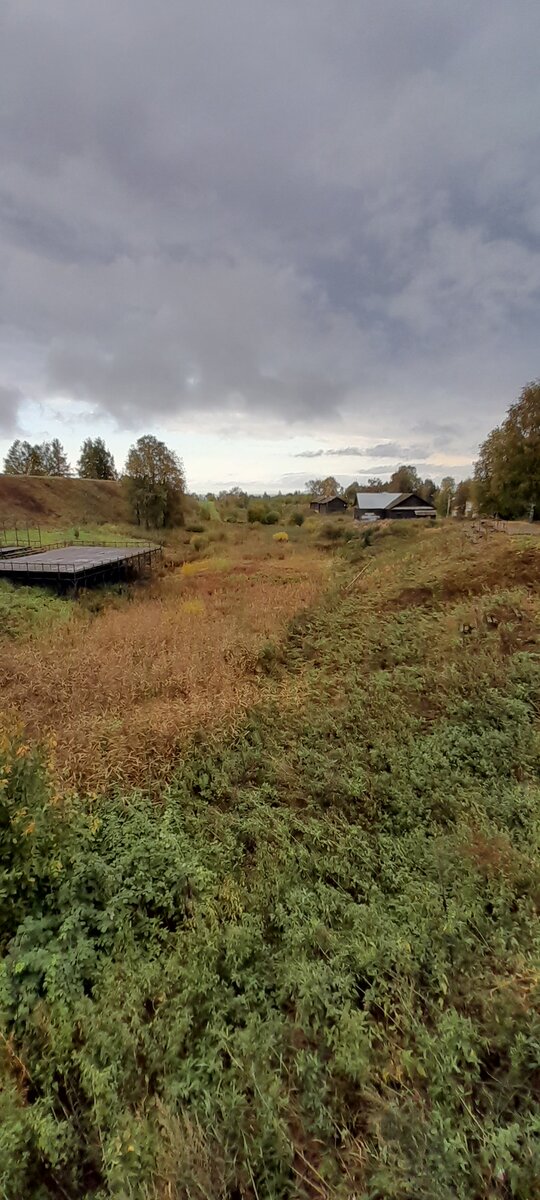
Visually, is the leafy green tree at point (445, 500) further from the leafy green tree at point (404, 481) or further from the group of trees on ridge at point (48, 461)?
the group of trees on ridge at point (48, 461)

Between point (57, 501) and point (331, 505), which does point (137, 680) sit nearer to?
point (57, 501)

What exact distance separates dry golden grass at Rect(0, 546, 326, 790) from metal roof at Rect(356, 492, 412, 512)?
37.2 metres

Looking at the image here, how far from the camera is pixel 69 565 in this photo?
17172 millimetres

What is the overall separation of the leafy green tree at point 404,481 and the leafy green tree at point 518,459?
155 feet

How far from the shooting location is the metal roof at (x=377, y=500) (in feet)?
157

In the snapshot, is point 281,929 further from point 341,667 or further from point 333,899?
point 341,667

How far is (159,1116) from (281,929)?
1379 mm

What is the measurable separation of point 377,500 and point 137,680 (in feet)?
152

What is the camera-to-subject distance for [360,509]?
4859cm

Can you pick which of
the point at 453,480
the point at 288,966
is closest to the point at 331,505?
the point at 453,480

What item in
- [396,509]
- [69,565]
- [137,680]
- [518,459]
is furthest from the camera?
[396,509]

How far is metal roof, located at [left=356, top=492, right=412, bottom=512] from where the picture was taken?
157 ft

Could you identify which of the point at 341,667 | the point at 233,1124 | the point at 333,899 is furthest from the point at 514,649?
the point at 233,1124

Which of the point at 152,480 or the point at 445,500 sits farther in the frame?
the point at 445,500
